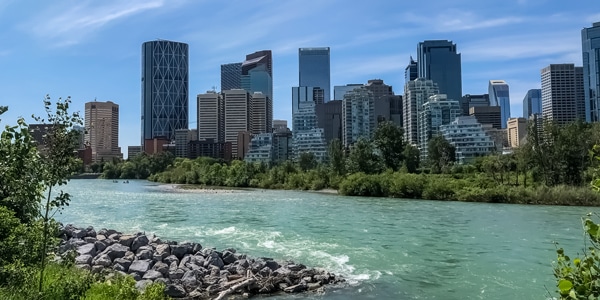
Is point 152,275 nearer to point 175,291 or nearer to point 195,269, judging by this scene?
point 195,269

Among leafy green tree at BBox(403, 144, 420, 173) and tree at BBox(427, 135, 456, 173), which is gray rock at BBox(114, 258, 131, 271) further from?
tree at BBox(427, 135, 456, 173)

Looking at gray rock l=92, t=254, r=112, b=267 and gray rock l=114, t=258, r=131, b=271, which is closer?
gray rock l=114, t=258, r=131, b=271

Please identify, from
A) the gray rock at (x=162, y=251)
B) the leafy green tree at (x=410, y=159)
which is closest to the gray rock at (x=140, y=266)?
the gray rock at (x=162, y=251)

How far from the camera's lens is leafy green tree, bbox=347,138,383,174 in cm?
9588

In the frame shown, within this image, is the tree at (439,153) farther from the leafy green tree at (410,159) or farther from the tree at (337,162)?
the tree at (337,162)

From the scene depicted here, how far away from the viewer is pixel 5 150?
26.7ft

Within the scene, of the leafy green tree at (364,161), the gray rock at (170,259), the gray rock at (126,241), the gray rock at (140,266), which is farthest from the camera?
the leafy green tree at (364,161)

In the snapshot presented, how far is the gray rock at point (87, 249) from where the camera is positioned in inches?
687

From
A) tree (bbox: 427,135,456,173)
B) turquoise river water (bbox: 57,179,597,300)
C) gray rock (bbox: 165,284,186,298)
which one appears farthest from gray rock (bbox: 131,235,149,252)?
tree (bbox: 427,135,456,173)

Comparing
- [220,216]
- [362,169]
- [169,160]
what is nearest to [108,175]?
[169,160]

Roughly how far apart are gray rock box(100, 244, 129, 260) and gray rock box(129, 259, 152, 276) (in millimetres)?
1632

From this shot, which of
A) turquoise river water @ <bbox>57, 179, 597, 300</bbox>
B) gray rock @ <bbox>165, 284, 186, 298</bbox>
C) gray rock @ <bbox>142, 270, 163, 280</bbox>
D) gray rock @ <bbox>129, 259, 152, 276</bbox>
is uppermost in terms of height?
gray rock @ <bbox>129, 259, 152, 276</bbox>

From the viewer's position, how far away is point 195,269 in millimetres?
15672

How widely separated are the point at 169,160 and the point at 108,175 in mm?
26706
